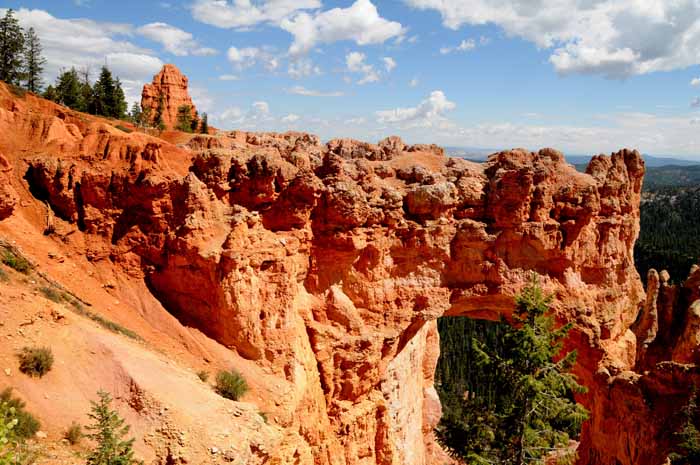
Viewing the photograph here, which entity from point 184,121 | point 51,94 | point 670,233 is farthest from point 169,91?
point 670,233

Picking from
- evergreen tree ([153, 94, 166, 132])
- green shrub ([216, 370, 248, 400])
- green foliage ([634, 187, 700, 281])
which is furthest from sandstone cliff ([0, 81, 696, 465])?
green foliage ([634, 187, 700, 281])

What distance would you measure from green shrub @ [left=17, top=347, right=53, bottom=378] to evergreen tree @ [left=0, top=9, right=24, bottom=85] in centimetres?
3845

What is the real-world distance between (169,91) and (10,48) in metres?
34.7

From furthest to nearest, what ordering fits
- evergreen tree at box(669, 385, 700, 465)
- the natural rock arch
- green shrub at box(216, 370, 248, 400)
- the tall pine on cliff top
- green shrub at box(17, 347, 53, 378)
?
the natural rock arch, evergreen tree at box(669, 385, 700, 465), green shrub at box(216, 370, 248, 400), the tall pine on cliff top, green shrub at box(17, 347, 53, 378)

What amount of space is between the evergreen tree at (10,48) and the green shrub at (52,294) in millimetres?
35239

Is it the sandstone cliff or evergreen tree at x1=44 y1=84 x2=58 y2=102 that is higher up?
evergreen tree at x1=44 y1=84 x2=58 y2=102

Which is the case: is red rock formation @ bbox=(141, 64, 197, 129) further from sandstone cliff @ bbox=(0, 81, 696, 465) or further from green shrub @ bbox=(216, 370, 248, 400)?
green shrub @ bbox=(216, 370, 248, 400)

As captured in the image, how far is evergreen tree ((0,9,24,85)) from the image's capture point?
41500 millimetres

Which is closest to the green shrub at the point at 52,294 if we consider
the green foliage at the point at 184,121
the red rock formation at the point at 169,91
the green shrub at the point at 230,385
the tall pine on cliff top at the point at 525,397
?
the green shrub at the point at 230,385

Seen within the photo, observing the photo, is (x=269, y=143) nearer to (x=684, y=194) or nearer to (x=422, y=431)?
(x=422, y=431)

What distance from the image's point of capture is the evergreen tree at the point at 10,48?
4150cm

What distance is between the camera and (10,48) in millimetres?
41875

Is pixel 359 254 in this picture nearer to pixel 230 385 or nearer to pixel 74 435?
pixel 230 385

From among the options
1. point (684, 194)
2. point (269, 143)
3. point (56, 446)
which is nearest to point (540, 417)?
point (56, 446)
